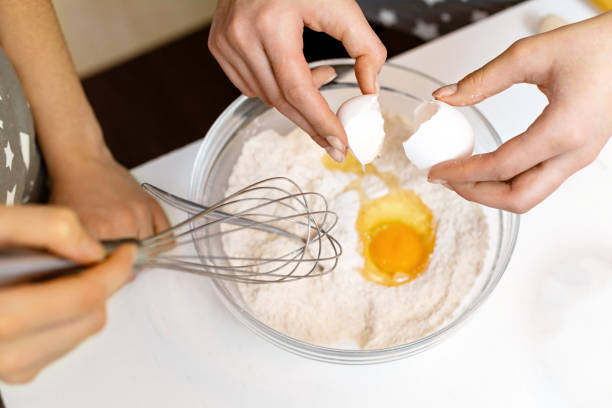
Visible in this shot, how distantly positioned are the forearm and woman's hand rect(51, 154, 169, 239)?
2cm

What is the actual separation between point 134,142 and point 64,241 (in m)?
1.45

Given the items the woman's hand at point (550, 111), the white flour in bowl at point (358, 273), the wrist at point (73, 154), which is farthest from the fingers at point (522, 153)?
the wrist at point (73, 154)

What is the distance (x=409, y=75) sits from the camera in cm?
94

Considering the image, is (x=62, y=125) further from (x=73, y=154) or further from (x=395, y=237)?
(x=395, y=237)

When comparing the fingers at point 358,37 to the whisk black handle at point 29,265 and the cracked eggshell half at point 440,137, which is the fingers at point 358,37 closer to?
the cracked eggshell half at point 440,137

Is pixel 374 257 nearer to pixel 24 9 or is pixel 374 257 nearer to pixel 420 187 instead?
pixel 420 187

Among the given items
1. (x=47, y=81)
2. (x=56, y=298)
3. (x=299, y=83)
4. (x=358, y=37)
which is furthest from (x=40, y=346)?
(x=47, y=81)

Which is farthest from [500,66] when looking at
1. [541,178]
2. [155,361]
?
[155,361]

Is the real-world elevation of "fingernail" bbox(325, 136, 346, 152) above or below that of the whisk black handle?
above

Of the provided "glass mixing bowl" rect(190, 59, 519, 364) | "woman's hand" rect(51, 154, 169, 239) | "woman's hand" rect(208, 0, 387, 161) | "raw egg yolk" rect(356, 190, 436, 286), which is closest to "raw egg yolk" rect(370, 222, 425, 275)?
"raw egg yolk" rect(356, 190, 436, 286)

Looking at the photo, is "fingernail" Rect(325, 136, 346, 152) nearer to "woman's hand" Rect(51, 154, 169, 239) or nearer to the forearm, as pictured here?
"woman's hand" Rect(51, 154, 169, 239)

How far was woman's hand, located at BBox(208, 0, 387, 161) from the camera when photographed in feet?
2.30

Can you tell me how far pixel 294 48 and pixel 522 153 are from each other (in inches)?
13.7

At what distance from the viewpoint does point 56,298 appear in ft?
1.39
